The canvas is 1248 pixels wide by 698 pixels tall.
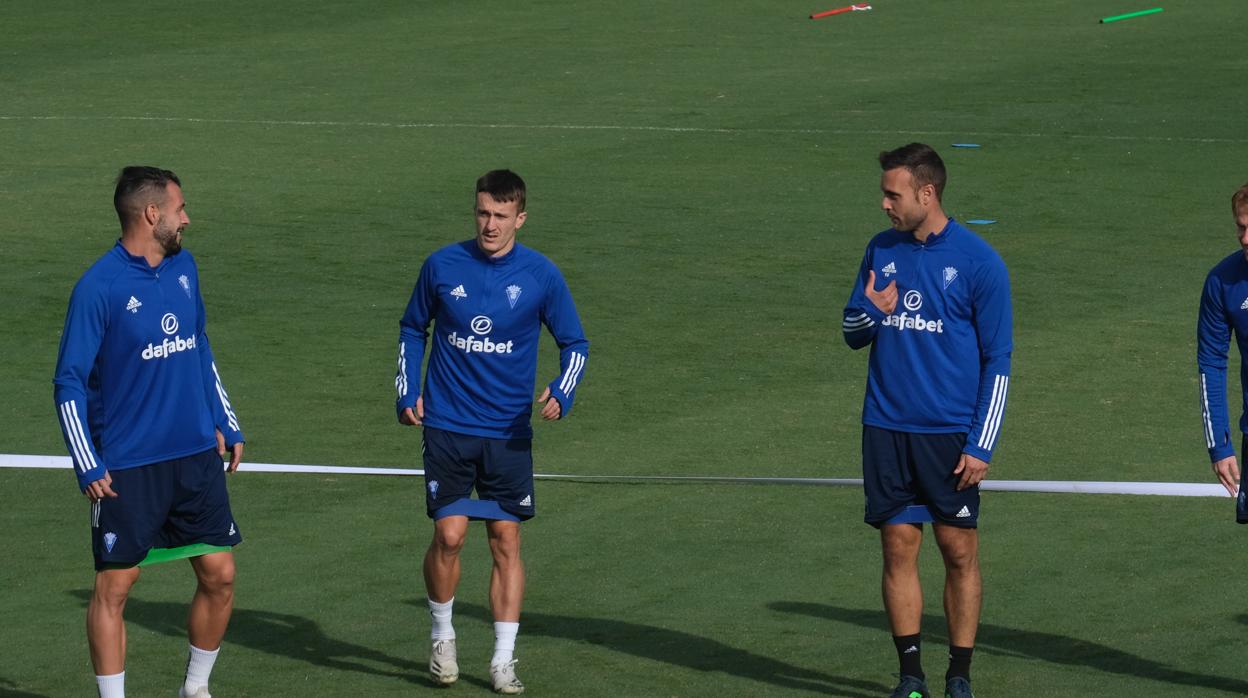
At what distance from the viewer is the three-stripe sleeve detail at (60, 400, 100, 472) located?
7.24 metres

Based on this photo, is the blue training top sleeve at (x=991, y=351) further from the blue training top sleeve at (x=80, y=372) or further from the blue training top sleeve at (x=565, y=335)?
the blue training top sleeve at (x=80, y=372)

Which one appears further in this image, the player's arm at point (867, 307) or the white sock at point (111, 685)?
the player's arm at point (867, 307)

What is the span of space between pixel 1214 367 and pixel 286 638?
3.99 metres

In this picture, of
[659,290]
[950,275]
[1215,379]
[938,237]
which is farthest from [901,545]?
[659,290]

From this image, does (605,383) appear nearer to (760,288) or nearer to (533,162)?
(760,288)

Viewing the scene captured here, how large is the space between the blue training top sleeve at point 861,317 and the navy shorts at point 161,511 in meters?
Result: 2.43

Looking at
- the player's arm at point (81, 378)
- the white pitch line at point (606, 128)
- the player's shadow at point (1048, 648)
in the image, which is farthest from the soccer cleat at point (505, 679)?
the white pitch line at point (606, 128)

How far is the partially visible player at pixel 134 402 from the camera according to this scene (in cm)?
730

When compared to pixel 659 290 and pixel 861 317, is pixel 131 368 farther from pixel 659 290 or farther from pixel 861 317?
pixel 659 290

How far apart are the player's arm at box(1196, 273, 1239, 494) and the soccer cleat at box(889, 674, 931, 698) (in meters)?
1.37

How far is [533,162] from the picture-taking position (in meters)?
21.8

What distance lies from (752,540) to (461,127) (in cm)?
1407

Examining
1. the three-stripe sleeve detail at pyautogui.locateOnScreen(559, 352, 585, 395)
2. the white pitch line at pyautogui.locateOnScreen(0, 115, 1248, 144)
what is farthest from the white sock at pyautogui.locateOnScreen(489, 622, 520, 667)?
the white pitch line at pyautogui.locateOnScreen(0, 115, 1248, 144)

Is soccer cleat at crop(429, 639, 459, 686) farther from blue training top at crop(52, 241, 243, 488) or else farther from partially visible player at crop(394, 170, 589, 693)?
blue training top at crop(52, 241, 243, 488)
